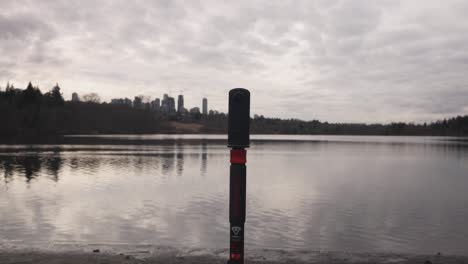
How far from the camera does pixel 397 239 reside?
16719 mm

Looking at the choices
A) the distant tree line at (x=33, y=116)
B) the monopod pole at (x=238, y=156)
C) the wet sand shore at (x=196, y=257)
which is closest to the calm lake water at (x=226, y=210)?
the wet sand shore at (x=196, y=257)

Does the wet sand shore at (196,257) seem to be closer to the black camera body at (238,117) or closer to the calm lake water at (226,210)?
the calm lake water at (226,210)

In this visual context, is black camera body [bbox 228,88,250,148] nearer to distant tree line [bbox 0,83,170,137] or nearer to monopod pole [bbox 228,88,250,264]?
monopod pole [bbox 228,88,250,264]

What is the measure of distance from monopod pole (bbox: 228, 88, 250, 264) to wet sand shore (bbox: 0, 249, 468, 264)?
5813 mm

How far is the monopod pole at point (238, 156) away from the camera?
5.88 meters

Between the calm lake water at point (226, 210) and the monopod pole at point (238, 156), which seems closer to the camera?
the monopod pole at point (238, 156)

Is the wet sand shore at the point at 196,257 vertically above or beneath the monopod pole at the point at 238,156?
beneath

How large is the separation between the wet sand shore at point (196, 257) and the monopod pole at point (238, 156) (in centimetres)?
581

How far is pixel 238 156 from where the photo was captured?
5973 mm

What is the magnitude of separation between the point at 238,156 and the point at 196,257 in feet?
24.0

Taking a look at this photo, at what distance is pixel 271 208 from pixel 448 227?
8.41 meters

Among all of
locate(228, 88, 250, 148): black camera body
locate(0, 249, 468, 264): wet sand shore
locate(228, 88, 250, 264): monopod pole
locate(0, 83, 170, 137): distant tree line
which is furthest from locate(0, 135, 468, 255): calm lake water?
locate(0, 83, 170, 137): distant tree line

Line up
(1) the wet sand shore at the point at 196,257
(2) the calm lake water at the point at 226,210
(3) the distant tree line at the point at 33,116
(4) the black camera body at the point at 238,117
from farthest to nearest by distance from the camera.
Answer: (3) the distant tree line at the point at 33,116 → (2) the calm lake water at the point at 226,210 → (1) the wet sand shore at the point at 196,257 → (4) the black camera body at the point at 238,117

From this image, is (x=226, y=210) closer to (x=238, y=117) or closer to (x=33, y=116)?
(x=238, y=117)
